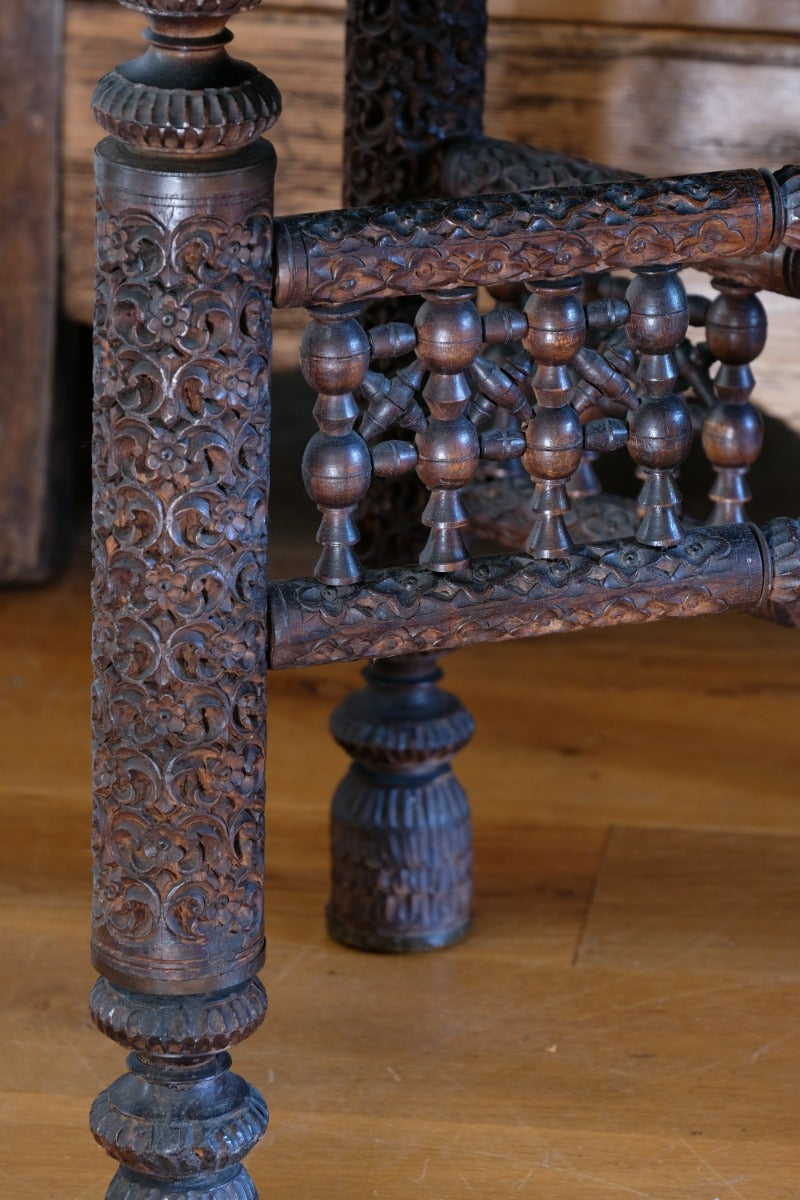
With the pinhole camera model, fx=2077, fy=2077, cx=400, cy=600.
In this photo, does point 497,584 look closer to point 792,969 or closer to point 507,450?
point 507,450

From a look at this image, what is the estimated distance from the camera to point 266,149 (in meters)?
0.90

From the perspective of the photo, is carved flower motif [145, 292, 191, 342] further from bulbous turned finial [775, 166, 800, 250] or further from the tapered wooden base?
the tapered wooden base

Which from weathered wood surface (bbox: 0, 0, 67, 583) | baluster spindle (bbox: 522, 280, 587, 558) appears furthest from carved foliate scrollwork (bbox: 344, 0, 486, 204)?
weathered wood surface (bbox: 0, 0, 67, 583)

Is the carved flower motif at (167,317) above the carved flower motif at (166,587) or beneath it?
above

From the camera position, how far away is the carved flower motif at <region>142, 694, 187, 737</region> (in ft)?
3.07

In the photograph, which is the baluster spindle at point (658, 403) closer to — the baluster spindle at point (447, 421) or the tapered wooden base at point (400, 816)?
the baluster spindle at point (447, 421)

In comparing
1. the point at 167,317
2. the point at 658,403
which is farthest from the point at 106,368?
the point at 658,403

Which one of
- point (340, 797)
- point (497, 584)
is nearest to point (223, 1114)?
point (497, 584)

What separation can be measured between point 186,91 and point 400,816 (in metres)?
0.61

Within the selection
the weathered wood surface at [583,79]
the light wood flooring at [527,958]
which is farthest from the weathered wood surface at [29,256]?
the light wood flooring at [527,958]

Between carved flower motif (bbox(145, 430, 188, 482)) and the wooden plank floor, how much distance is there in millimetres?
438

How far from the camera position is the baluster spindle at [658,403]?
973 mm

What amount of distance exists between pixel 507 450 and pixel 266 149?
0.19 meters

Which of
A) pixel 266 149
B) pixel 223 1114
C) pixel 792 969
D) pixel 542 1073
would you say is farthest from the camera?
pixel 792 969
